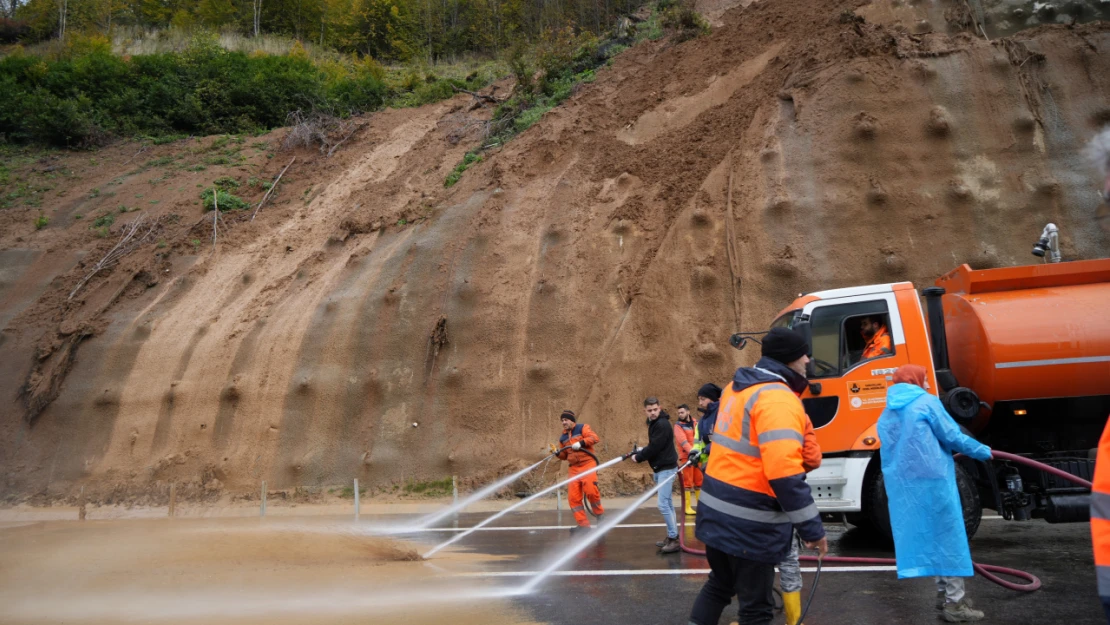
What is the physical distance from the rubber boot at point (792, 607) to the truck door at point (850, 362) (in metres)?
3.22

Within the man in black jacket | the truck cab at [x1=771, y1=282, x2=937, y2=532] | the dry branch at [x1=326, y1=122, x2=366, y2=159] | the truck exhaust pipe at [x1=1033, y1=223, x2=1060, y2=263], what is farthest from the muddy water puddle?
the dry branch at [x1=326, y1=122, x2=366, y2=159]

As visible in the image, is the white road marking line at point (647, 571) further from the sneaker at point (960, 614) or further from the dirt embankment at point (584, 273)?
the dirt embankment at point (584, 273)

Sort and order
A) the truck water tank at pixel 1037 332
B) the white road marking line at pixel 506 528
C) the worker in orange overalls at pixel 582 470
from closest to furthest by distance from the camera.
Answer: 1. the truck water tank at pixel 1037 332
2. the worker in orange overalls at pixel 582 470
3. the white road marking line at pixel 506 528

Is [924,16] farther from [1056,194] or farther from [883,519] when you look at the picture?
[883,519]

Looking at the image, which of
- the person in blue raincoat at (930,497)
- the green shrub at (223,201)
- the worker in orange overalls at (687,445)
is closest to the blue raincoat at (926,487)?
the person in blue raincoat at (930,497)

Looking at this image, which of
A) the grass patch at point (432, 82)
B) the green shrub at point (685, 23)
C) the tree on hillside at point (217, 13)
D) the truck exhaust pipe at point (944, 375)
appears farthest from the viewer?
the tree on hillside at point (217, 13)

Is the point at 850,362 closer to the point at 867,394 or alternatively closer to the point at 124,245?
the point at 867,394

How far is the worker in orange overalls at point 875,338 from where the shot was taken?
866cm

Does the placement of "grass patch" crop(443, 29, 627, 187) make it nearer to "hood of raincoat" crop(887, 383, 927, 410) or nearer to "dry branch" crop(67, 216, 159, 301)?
"dry branch" crop(67, 216, 159, 301)

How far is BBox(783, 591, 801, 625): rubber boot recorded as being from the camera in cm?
552

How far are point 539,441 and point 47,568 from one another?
9568 mm

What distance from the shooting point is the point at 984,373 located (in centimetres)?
816

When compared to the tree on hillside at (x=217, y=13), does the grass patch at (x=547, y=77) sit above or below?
below

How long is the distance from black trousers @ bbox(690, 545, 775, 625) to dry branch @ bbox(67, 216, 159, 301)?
23126 mm
